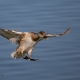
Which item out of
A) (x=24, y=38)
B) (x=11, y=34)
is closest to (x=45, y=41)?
(x=24, y=38)

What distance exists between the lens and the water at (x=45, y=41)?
11.2 m

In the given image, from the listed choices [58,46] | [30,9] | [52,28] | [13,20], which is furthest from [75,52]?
[30,9]

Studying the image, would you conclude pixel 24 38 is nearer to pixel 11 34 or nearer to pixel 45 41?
pixel 11 34

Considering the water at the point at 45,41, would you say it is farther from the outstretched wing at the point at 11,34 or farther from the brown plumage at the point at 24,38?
the outstretched wing at the point at 11,34

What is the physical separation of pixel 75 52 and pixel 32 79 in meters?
1.51

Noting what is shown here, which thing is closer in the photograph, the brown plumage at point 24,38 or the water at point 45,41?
the brown plumage at point 24,38

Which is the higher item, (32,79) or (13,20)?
(13,20)

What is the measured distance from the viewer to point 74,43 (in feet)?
41.3

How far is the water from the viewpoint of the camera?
1122 centimetres

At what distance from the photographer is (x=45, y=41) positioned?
512 inches

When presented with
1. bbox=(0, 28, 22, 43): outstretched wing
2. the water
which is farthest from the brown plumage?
the water

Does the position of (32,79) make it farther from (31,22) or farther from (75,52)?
(31,22)

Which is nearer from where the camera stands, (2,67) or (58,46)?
(2,67)

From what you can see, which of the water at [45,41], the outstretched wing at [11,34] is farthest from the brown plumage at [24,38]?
the water at [45,41]
